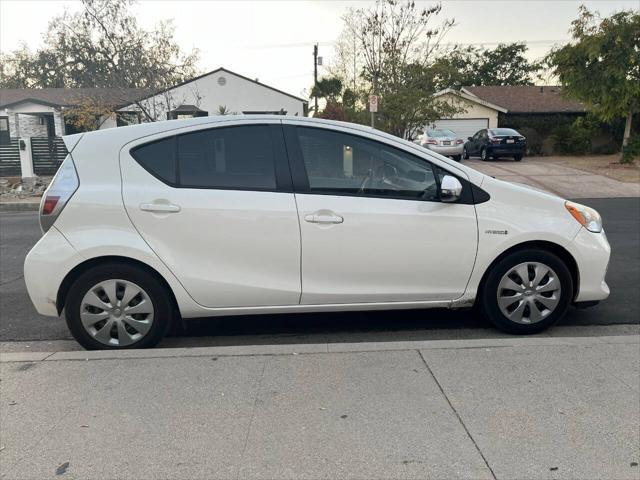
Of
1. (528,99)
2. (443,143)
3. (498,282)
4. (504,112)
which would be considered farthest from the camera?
(528,99)

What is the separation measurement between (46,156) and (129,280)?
21.3 m

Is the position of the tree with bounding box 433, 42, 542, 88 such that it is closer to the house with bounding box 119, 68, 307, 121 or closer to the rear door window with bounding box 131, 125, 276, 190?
the house with bounding box 119, 68, 307, 121

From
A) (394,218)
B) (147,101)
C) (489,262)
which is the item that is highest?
(147,101)

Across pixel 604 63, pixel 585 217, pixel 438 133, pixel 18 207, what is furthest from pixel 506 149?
pixel 585 217

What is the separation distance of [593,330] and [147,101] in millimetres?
18144

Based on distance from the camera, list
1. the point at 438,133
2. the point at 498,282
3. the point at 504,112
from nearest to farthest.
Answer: the point at 498,282
the point at 438,133
the point at 504,112

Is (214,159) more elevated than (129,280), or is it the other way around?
(214,159)

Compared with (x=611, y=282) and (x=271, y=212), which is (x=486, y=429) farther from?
(x=611, y=282)

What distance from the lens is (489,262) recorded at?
4258mm

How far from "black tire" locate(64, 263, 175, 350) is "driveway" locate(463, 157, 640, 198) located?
547 inches

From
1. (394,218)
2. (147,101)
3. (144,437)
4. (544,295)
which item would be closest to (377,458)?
(144,437)

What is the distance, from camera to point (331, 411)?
10.4 feet

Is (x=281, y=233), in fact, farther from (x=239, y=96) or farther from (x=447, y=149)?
(x=239, y=96)

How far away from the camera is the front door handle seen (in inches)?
160
